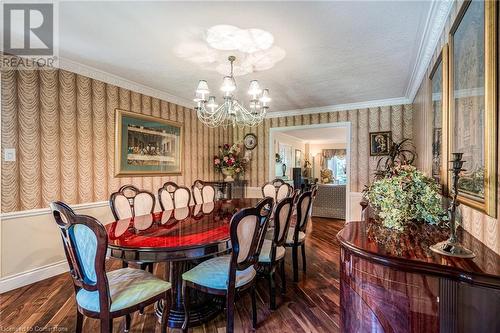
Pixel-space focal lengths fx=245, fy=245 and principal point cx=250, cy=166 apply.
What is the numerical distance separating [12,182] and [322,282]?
343cm

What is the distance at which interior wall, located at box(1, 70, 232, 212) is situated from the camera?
2527mm

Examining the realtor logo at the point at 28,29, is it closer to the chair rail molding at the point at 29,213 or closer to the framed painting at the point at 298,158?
the chair rail molding at the point at 29,213

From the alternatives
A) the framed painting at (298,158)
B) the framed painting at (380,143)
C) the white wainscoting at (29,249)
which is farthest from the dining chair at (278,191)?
the framed painting at (298,158)

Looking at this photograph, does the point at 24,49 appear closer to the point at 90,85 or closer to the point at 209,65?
the point at 90,85

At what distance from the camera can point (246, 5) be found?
1.82 metres

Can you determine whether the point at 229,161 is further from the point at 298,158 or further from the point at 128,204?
the point at 298,158

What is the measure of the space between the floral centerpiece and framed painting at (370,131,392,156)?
2.61m

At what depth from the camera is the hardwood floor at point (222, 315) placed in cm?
195

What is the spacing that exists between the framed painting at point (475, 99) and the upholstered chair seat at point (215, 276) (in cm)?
147

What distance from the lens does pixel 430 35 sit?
84.2 inches

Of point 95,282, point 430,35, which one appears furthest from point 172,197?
point 430,35

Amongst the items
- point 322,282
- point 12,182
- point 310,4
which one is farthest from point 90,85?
point 322,282

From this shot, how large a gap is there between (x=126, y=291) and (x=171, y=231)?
51 centimetres

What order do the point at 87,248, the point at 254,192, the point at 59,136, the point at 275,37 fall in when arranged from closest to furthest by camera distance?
the point at 87,248 < the point at 275,37 < the point at 59,136 < the point at 254,192
